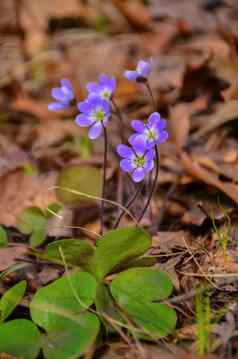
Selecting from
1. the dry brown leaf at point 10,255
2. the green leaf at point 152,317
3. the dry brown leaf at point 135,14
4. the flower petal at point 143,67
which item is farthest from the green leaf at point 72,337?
the dry brown leaf at point 135,14

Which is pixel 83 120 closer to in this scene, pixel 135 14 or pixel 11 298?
pixel 11 298

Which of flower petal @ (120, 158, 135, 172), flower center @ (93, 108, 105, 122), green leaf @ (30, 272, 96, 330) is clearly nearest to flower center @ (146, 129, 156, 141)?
flower petal @ (120, 158, 135, 172)

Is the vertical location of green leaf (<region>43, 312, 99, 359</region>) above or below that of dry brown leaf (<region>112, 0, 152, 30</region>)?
below

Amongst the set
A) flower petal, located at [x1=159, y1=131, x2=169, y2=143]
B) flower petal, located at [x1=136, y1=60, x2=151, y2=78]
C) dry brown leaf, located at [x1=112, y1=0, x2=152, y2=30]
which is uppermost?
flower petal, located at [x1=136, y1=60, x2=151, y2=78]

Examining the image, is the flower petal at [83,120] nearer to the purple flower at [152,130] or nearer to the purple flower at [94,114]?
the purple flower at [94,114]

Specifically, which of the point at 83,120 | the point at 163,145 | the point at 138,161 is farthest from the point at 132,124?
the point at 163,145

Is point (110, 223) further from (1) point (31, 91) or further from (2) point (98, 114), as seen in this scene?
(1) point (31, 91)

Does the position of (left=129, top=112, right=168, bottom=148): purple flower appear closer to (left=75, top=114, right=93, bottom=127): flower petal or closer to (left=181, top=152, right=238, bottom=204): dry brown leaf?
(left=75, top=114, right=93, bottom=127): flower petal
